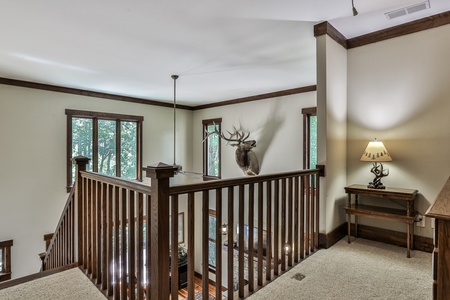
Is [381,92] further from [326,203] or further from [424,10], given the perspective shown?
[326,203]

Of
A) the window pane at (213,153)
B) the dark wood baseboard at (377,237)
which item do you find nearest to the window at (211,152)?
the window pane at (213,153)

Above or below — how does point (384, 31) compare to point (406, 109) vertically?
above

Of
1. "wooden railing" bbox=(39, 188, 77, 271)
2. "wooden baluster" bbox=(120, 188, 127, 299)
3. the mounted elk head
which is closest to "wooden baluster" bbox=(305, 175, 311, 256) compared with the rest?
"wooden baluster" bbox=(120, 188, 127, 299)

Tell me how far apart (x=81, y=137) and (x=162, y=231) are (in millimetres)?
5309

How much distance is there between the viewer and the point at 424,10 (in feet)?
8.91

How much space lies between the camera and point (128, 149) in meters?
6.77

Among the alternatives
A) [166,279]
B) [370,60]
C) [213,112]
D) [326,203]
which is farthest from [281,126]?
[166,279]

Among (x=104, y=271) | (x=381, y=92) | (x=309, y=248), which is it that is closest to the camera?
(x=104, y=271)

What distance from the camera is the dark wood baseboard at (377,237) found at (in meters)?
2.93

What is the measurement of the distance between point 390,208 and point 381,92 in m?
1.44

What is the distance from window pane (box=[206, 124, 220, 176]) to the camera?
306 inches

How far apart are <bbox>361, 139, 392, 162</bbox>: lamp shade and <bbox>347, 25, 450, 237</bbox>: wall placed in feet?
0.95

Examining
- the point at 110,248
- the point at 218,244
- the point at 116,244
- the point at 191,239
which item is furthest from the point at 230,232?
the point at 110,248

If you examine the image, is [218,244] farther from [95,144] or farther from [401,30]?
[95,144]
